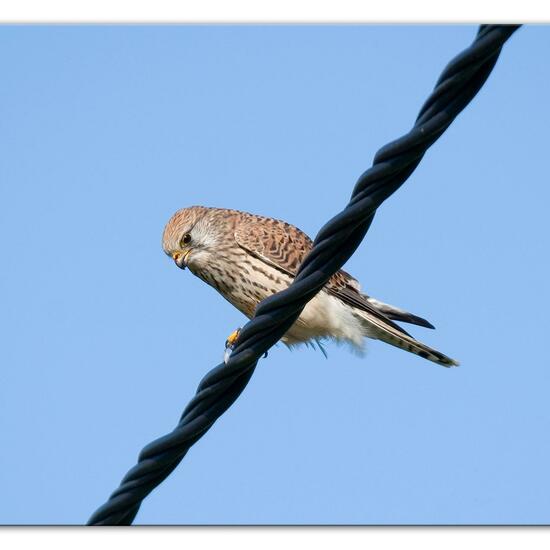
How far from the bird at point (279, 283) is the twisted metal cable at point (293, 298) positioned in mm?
2947

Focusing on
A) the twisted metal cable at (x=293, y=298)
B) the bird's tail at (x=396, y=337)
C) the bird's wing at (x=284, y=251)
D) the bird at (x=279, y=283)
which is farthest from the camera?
the bird's wing at (x=284, y=251)

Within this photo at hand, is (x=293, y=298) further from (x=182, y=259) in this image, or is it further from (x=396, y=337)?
(x=182, y=259)

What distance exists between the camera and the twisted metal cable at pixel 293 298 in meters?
2.03

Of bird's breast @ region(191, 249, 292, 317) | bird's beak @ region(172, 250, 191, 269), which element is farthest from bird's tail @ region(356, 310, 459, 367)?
bird's beak @ region(172, 250, 191, 269)

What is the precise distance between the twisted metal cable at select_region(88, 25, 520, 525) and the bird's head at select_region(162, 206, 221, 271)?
3405mm

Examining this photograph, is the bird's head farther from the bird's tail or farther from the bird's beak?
the bird's tail

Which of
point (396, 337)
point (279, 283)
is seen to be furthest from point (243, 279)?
point (396, 337)

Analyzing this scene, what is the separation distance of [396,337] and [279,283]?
0.84 meters

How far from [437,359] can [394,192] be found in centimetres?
335

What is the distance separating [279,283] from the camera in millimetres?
5496

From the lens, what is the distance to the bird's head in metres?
5.78

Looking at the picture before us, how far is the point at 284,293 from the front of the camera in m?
2.30

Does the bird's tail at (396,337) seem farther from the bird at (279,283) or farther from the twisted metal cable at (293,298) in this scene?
the twisted metal cable at (293,298)

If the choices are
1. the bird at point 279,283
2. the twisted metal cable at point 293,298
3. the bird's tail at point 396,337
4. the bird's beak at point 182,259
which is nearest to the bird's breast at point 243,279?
the bird at point 279,283
